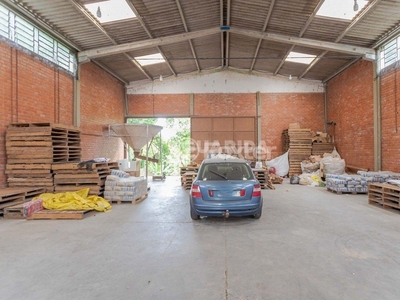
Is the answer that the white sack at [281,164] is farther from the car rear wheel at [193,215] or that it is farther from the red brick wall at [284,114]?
the car rear wheel at [193,215]

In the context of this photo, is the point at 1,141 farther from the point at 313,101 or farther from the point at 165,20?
the point at 313,101

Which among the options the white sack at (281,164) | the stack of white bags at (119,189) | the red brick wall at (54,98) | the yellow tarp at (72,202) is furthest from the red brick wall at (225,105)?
the yellow tarp at (72,202)

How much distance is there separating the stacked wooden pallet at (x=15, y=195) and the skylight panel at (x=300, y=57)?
12365 mm

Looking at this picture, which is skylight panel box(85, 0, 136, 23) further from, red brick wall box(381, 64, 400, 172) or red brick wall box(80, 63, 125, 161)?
red brick wall box(381, 64, 400, 172)

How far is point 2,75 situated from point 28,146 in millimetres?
2214

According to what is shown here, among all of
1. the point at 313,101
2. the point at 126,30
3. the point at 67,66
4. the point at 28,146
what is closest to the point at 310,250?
the point at 28,146

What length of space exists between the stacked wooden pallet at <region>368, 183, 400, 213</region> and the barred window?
Answer: 12.1 meters

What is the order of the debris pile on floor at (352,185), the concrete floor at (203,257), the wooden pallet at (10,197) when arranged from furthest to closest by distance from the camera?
the debris pile on floor at (352,185)
the wooden pallet at (10,197)
the concrete floor at (203,257)

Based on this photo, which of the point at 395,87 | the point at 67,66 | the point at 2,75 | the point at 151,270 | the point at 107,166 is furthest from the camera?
the point at 67,66

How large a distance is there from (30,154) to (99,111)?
5.69 meters

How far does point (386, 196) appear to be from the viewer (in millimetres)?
6781

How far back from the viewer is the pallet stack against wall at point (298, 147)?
14.3 m

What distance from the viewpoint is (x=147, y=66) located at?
13.7m

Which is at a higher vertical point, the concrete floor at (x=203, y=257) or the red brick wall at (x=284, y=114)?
the red brick wall at (x=284, y=114)
